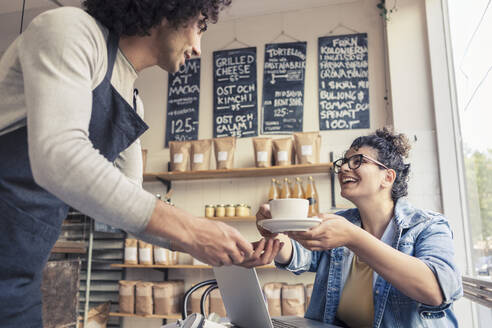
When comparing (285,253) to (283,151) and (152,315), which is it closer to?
(283,151)

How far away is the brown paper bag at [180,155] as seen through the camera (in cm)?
383

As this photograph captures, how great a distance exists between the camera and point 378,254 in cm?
128

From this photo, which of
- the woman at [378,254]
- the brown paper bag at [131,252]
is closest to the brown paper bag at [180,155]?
the brown paper bag at [131,252]

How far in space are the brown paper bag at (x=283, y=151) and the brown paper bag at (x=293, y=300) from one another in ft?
3.64

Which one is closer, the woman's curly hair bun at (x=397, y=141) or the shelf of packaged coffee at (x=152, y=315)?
the woman's curly hair bun at (x=397, y=141)

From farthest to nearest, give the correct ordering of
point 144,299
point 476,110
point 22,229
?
point 144,299, point 476,110, point 22,229

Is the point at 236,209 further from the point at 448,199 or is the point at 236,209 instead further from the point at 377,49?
the point at 377,49

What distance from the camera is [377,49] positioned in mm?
3896

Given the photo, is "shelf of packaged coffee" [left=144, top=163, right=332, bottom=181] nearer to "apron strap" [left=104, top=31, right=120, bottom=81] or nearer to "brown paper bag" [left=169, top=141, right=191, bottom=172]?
"brown paper bag" [left=169, top=141, right=191, bottom=172]

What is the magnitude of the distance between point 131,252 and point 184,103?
5.60 ft

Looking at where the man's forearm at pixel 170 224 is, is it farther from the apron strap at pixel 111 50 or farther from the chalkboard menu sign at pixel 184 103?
→ the chalkboard menu sign at pixel 184 103

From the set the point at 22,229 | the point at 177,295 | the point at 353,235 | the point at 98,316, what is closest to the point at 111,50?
the point at 22,229

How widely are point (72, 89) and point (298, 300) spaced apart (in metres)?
2.94

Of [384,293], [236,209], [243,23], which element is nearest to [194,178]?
[236,209]
